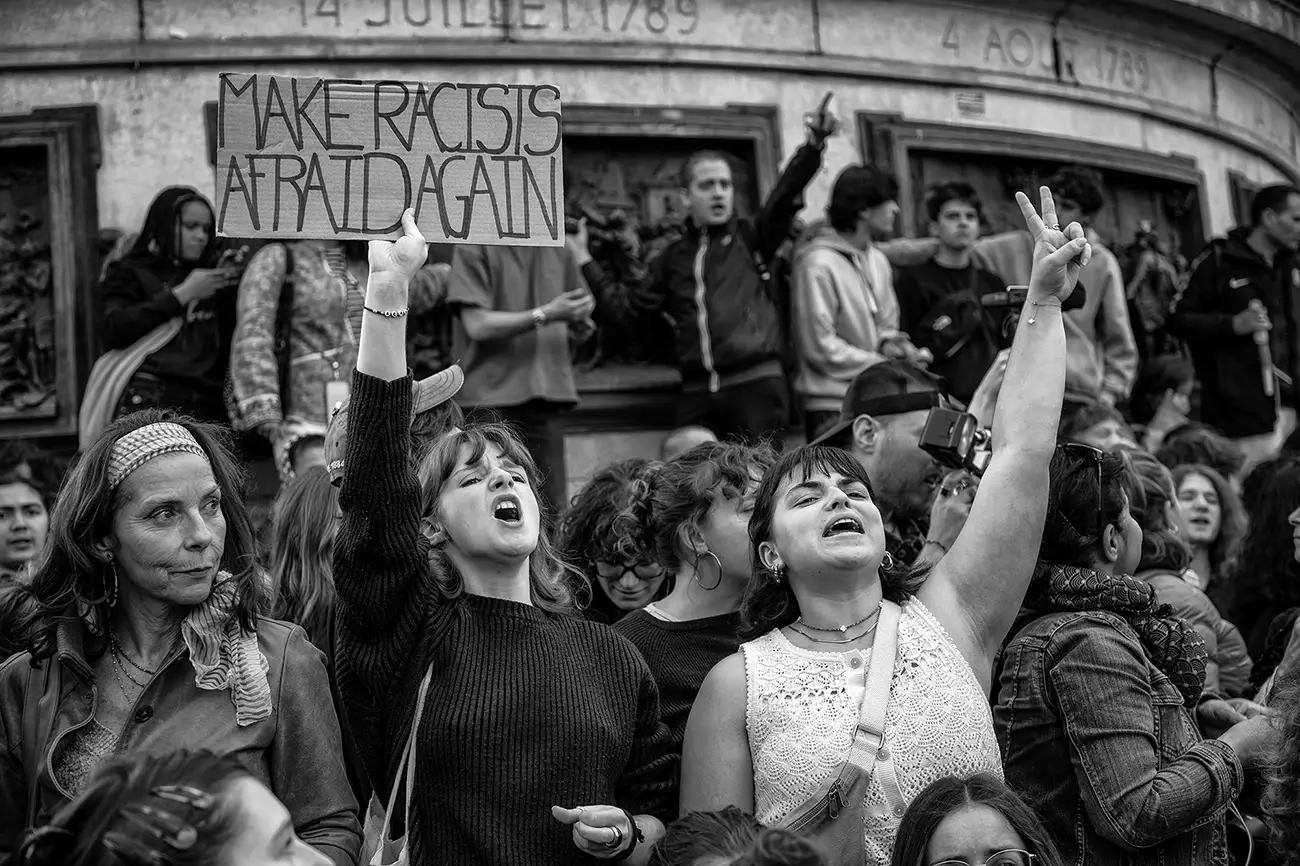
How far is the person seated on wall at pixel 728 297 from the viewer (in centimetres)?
924

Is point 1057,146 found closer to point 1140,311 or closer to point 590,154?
point 1140,311

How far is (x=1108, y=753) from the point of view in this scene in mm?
4461

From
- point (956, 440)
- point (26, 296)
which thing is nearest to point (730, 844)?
point (956, 440)

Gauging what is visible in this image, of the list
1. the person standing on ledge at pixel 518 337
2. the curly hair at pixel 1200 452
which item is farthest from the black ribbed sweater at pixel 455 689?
the curly hair at pixel 1200 452

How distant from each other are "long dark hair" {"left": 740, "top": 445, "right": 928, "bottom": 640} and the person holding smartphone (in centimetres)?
478

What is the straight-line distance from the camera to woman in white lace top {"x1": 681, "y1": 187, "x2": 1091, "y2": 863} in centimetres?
425

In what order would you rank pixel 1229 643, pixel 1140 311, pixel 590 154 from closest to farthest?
pixel 1229 643
pixel 590 154
pixel 1140 311

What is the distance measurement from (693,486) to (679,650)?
1.91 feet

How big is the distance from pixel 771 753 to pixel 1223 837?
51.3 inches

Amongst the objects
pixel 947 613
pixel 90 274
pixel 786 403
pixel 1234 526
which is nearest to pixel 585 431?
pixel 786 403

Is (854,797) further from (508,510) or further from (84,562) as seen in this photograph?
(84,562)

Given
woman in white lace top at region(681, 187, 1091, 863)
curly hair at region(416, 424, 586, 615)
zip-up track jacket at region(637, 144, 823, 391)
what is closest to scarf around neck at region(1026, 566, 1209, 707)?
woman in white lace top at region(681, 187, 1091, 863)

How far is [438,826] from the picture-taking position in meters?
4.11

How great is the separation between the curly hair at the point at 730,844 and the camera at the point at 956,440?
1.76 meters
